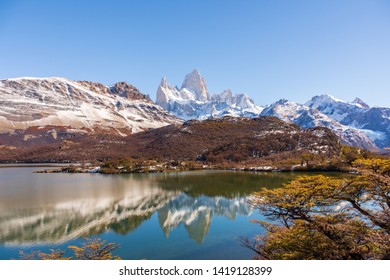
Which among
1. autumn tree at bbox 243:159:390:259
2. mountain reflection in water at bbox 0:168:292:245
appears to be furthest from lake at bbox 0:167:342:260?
autumn tree at bbox 243:159:390:259

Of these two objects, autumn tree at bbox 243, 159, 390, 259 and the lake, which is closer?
autumn tree at bbox 243, 159, 390, 259

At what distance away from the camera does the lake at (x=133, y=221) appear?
21078mm

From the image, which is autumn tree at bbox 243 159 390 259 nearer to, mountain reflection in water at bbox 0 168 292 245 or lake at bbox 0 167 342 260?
lake at bbox 0 167 342 260

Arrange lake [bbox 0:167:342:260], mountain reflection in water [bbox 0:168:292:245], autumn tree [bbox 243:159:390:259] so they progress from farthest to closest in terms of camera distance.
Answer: mountain reflection in water [bbox 0:168:292:245]
lake [bbox 0:167:342:260]
autumn tree [bbox 243:159:390:259]

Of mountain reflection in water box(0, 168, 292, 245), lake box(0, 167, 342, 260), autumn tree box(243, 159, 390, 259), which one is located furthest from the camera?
mountain reflection in water box(0, 168, 292, 245)

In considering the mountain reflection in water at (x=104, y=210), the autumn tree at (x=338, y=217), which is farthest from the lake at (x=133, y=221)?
the autumn tree at (x=338, y=217)

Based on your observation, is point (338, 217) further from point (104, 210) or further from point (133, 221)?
point (104, 210)

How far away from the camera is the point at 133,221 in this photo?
98.5ft

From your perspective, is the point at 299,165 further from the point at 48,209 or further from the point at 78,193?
the point at 48,209

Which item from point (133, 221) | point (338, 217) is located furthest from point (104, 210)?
point (338, 217)

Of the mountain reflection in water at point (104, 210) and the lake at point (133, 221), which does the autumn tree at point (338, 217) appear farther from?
the mountain reflection in water at point (104, 210)

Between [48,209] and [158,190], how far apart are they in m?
20.1

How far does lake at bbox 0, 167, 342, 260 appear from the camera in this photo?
2108cm

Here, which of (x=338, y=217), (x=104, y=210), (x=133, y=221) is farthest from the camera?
(x=104, y=210)
